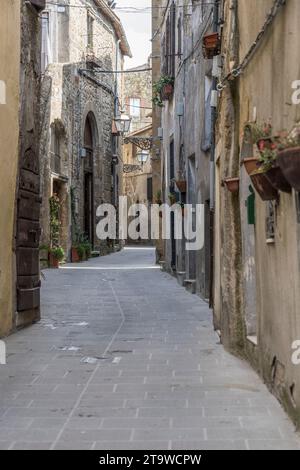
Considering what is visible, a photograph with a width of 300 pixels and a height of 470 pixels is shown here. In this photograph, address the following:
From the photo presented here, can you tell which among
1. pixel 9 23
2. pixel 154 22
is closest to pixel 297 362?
pixel 9 23

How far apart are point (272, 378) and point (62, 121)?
64.8ft

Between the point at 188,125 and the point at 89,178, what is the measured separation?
14684 mm

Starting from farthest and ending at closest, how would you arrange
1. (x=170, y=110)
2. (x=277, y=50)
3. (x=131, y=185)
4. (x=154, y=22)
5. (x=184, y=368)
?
(x=131, y=185)
(x=154, y=22)
(x=170, y=110)
(x=184, y=368)
(x=277, y=50)

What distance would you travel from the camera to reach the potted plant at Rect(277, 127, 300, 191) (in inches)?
158

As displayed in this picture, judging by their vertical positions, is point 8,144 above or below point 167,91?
below

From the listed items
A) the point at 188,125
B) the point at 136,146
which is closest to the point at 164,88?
the point at 188,125

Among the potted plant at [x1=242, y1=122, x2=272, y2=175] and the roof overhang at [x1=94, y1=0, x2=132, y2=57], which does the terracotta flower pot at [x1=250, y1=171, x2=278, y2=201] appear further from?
the roof overhang at [x1=94, y1=0, x2=132, y2=57]

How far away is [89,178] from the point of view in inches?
1209

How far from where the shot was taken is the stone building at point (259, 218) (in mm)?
5066

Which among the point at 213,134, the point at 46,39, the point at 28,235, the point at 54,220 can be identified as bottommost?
the point at 28,235

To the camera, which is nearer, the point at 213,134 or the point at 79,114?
the point at 213,134

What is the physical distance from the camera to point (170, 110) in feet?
68.9

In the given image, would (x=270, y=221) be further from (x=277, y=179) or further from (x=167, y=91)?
(x=167, y=91)

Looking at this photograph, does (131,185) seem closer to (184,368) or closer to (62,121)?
(62,121)
